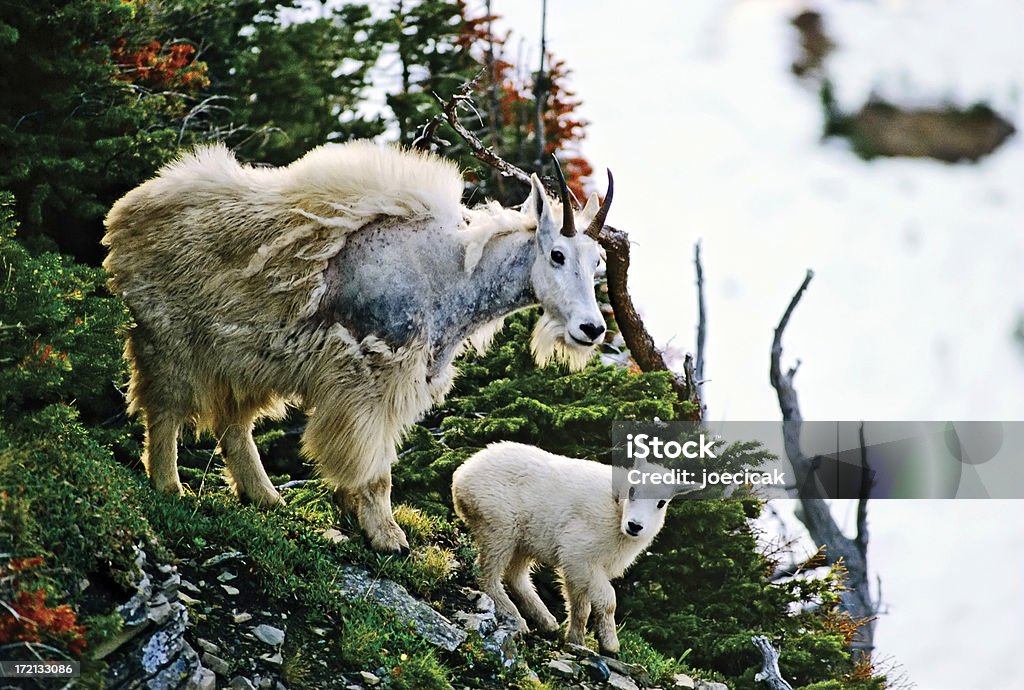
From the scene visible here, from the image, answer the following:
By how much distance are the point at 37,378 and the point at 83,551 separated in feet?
4.10

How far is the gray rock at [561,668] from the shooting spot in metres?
8.39

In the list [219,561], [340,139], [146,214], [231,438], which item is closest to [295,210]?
[146,214]

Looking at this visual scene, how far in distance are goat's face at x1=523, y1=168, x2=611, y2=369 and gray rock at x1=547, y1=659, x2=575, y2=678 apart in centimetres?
222

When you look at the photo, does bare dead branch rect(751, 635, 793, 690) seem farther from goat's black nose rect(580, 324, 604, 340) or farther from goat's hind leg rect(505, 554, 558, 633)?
goat's black nose rect(580, 324, 604, 340)

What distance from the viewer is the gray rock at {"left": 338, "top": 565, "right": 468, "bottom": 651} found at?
8.05 meters

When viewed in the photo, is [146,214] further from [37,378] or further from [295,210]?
[37,378]

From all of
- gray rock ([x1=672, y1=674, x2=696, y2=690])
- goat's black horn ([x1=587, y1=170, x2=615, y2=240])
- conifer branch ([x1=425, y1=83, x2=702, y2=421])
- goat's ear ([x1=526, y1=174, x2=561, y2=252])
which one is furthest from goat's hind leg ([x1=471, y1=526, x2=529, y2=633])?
conifer branch ([x1=425, y1=83, x2=702, y2=421])

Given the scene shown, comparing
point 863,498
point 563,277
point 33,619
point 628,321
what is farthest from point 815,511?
point 33,619

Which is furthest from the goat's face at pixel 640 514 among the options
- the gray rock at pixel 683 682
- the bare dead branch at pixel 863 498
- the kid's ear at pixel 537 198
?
the bare dead branch at pixel 863 498

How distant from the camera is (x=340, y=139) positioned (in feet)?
52.5

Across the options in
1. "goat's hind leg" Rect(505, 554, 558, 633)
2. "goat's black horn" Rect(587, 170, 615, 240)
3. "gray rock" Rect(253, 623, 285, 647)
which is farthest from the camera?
"goat's hind leg" Rect(505, 554, 558, 633)

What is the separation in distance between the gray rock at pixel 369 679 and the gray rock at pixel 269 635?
0.53m

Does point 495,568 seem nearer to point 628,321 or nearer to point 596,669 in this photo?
point 596,669

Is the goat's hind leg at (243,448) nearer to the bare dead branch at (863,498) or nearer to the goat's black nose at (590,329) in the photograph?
the goat's black nose at (590,329)
